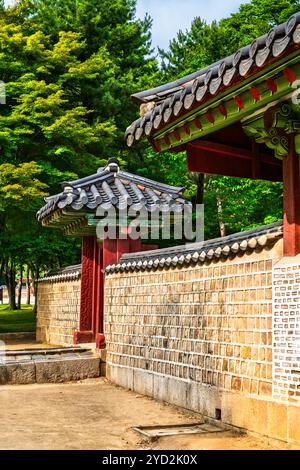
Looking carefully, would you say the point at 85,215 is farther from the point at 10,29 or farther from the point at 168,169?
the point at 168,169

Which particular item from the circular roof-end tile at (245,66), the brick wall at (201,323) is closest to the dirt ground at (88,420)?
the brick wall at (201,323)

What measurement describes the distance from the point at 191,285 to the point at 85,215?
14.3 ft

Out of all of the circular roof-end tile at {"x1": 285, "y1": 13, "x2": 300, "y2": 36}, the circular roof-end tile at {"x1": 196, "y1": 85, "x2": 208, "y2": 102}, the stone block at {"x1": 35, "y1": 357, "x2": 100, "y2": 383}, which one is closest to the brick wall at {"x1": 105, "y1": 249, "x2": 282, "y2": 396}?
the stone block at {"x1": 35, "y1": 357, "x2": 100, "y2": 383}

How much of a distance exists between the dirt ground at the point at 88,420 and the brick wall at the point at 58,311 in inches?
176

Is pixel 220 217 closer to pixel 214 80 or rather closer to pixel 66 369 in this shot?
pixel 66 369

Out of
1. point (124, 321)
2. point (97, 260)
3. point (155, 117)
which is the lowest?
point (124, 321)

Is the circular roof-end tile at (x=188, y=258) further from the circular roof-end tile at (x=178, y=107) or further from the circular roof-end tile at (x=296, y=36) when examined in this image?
the circular roof-end tile at (x=296, y=36)

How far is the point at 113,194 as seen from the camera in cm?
1271

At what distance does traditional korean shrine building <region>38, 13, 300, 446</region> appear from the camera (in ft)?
18.7

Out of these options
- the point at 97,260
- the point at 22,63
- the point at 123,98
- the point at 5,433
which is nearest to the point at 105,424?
the point at 5,433

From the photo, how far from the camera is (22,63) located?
21.2 m

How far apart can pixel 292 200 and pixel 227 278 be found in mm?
1837

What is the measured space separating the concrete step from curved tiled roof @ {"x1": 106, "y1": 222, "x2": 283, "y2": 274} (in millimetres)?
1923
